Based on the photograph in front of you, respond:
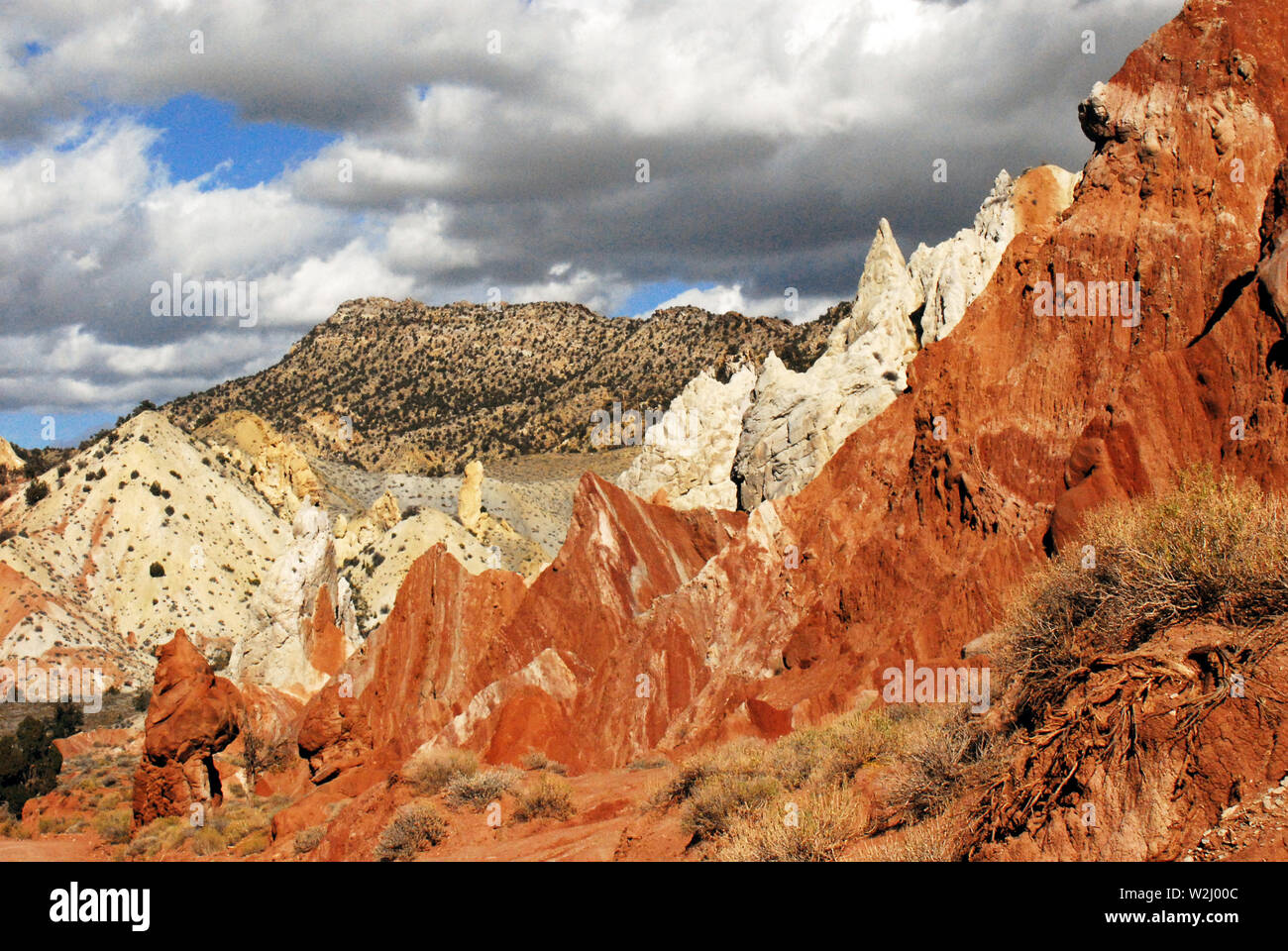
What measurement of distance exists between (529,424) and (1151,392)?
126990 mm

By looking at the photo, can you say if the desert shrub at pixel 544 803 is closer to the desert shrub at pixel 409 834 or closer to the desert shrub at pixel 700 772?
the desert shrub at pixel 409 834

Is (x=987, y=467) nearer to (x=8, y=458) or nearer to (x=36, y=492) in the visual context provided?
(x=36, y=492)

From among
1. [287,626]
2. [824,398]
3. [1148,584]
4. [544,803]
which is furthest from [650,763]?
[824,398]

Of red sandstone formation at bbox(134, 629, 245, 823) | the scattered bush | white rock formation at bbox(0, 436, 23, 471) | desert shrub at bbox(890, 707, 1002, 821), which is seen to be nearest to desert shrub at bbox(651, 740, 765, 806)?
desert shrub at bbox(890, 707, 1002, 821)

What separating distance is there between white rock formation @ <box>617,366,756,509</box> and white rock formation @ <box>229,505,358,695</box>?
15.8 m

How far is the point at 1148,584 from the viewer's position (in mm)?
11164

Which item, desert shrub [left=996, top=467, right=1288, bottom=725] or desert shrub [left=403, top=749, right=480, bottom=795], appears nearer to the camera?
desert shrub [left=996, top=467, right=1288, bottom=725]

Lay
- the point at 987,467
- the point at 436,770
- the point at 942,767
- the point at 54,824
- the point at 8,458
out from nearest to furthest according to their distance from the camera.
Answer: the point at 942,767, the point at 436,770, the point at 987,467, the point at 54,824, the point at 8,458

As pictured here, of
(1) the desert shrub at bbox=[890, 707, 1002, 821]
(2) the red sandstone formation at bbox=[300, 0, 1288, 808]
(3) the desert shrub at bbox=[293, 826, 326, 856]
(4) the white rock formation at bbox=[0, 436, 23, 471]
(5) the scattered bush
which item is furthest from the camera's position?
(4) the white rock formation at bbox=[0, 436, 23, 471]

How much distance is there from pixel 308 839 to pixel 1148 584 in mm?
17981

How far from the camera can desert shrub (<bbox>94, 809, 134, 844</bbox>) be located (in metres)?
27.9

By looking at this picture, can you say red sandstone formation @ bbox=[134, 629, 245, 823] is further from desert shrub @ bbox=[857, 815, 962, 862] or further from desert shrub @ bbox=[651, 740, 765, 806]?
desert shrub @ bbox=[857, 815, 962, 862]

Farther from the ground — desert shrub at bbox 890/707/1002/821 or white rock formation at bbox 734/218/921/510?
white rock formation at bbox 734/218/921/510
